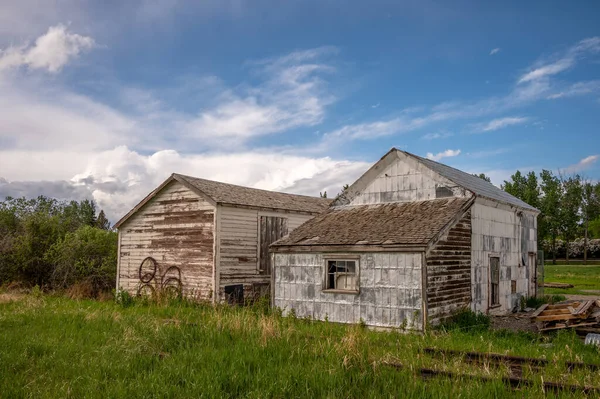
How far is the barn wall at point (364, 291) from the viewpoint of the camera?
14.0 metres

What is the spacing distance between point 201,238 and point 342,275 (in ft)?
22.2

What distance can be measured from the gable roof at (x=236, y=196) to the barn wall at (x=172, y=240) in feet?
0.99

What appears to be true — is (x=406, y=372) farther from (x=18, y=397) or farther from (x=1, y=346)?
(x=1, y=346)

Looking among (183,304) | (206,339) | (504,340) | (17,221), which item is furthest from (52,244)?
(504,340)

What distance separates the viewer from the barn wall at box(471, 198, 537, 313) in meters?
17.1

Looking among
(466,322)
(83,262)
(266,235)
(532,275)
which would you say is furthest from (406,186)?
(83,262)

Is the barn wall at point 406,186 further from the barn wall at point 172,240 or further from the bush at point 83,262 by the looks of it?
the bush at point 83,262

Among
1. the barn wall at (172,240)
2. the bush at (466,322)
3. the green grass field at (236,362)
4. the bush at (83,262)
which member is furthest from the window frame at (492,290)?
the bush at (83,262)

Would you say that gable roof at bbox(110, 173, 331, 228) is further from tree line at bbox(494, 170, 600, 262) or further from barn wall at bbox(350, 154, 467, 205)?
tree line at bbox(494, 170, 600, 262)

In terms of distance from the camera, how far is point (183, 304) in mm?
18906

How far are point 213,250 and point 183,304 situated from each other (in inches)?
91.2

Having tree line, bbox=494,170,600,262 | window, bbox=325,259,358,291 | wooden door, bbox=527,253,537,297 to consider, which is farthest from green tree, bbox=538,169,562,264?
window, bbox=325,259,358,291

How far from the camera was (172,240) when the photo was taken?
20875 mm

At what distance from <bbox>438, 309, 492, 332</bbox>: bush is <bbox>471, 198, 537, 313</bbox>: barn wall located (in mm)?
952
